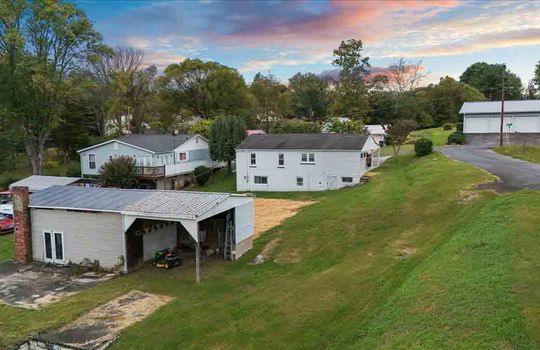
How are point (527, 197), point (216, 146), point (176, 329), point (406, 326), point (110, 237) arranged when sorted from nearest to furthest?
point (406, 326), point (176, 329), point (527, 197), point (110, 237), point (216, 146)

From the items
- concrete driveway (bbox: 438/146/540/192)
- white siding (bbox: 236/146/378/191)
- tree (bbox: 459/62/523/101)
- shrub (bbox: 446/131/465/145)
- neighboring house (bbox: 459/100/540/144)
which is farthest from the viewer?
tree (bbox: 459/62/523/101)

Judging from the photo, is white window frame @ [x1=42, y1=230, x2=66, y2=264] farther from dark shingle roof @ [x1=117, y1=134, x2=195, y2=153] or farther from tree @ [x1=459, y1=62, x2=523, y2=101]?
tree @ [x1=459, y1=62, x2=523, y2=101]

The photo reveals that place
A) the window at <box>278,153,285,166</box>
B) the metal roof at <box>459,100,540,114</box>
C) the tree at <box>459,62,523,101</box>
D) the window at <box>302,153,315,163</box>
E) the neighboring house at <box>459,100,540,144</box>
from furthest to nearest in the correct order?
the tree at <box>459,62,523,101</box>
the metal roof at <box>459,100,540,114</box>
the neighboring house at <box>459,100,540,144</box>
the window at <box>278,153,285,166</box>
the window at <box>302,153,315,163</box>

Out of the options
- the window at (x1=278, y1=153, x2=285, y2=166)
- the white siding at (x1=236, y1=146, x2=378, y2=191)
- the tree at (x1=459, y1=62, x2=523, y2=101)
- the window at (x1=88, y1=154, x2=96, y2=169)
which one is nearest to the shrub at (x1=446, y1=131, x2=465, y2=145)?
the white siding at (x1=236, y1=146, x2=378, y2=191)

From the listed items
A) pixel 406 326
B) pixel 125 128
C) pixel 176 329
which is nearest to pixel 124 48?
pixel 125 128

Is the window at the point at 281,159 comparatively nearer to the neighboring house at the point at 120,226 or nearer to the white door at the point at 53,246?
the neighboring house at the point at 120,226

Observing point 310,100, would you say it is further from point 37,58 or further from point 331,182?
point 37,58

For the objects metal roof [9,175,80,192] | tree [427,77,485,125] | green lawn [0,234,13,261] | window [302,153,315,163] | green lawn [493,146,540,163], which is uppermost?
tree [427,77,485,125]

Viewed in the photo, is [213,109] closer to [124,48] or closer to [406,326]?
[124,48]
